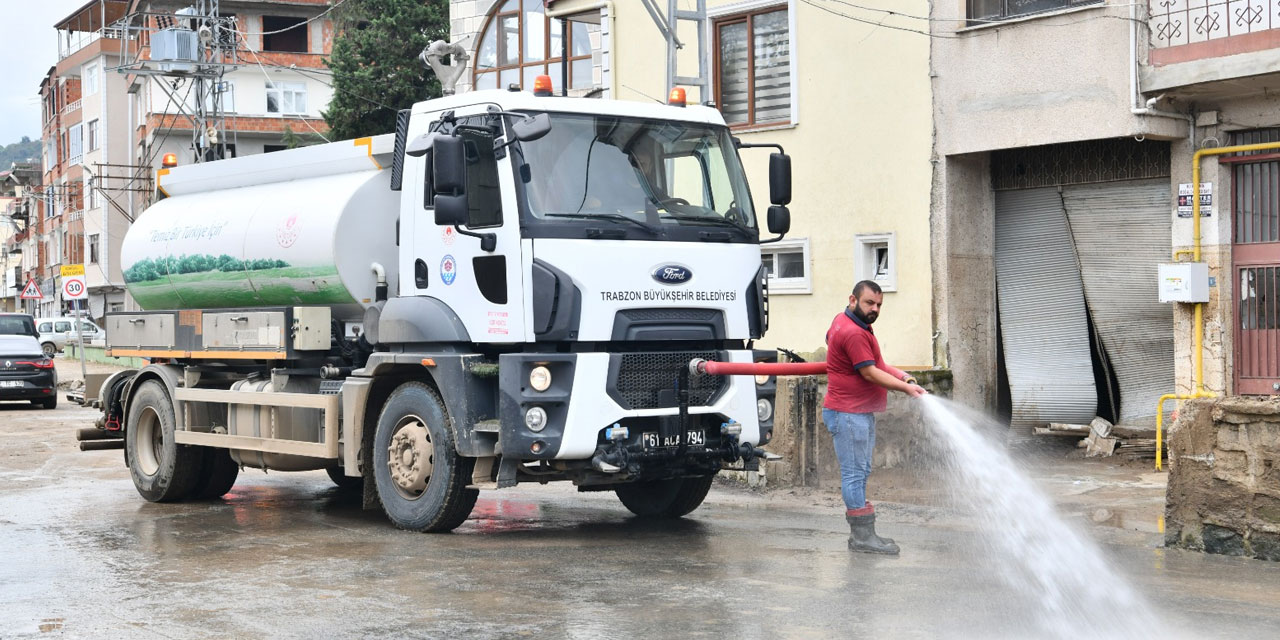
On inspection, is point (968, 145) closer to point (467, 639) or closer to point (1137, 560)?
point (1137, 560)

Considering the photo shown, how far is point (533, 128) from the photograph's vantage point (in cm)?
970

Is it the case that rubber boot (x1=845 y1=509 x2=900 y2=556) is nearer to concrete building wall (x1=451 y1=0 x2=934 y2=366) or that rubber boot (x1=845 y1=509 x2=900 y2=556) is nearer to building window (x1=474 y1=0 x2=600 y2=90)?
concrete building wall (x1=451 y1=0 x2=934 y2=366)

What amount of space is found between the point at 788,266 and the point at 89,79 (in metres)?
61.4

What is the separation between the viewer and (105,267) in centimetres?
6725

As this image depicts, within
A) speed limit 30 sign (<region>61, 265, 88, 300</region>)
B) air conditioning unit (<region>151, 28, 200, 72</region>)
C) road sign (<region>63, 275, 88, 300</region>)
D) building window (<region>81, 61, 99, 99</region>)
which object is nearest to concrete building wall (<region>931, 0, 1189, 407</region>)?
speed limit 30 sign (<region>61, 265, 88, 300</region>)

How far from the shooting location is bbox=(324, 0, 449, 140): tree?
40219 millimetres

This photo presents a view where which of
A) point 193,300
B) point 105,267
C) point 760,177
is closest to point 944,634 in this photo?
point 193,300

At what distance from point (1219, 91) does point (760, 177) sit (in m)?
5.80

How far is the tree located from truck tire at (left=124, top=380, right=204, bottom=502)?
2698 centimetres

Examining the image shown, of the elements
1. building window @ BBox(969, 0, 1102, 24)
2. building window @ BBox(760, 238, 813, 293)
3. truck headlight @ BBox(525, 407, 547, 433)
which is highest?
building window @ BBox(969, 0, 1102, 24)

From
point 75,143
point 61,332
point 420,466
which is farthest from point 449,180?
point 75,143

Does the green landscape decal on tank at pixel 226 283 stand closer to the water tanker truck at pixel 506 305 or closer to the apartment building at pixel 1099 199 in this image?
the water tanker truck at pixel 506 305

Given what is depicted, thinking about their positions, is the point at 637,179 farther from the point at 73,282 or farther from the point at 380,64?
the point at 380,64

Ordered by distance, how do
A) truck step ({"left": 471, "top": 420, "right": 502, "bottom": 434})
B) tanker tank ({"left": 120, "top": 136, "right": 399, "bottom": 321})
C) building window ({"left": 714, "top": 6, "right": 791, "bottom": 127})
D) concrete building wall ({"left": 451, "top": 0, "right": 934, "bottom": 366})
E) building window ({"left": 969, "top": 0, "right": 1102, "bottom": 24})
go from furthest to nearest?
1. building window ({"left": 714, "top": 6, "right": 791, "bottom": 127})
2. concrete building wall ({"left": 451, "top": 0, "right": 934, "bottom": 366})
3. building window ({"left": 969, "top": 0, "right": 1102, "bottom": 24})
4. tanker tank ({"left": 120, "top": 136, "right": 399, "bottom": 321})
5. truck step ({"left": 471, "top": 420, "right": 502, "bottom": 434})
